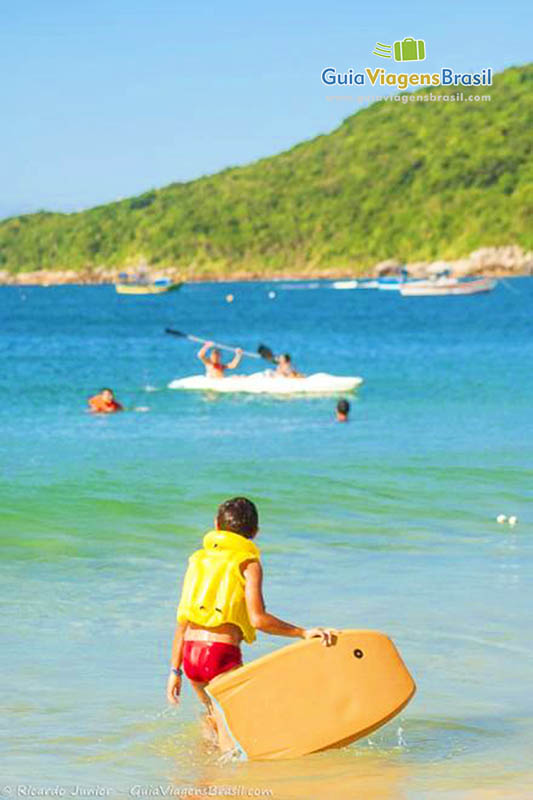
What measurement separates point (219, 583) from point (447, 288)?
139m

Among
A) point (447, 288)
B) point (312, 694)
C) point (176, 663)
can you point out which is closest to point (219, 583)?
point (176, 663)

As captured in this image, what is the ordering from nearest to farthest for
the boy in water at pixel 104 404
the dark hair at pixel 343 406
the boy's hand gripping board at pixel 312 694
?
the boy's hand gripping board at pixel 312 694
the dark hair at pixel 343 406
the boy in water at pixel 104 404

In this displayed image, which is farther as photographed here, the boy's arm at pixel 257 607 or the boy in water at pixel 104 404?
the boy in water at pixel 104 404

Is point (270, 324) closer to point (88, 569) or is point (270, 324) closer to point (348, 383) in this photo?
point (348, 383)

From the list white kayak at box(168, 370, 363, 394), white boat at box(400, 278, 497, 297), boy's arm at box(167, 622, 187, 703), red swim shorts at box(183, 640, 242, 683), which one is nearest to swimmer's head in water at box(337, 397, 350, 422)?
white kayak at box(168, 370, 363, 394)

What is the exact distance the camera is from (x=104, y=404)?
3231cm

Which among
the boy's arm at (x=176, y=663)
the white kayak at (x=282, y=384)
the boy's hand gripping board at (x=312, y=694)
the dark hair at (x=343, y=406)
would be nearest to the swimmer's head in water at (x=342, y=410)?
the dark hair at (x=343, y=406)

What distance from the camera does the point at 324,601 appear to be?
12.7m

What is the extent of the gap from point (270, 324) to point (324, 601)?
285 ft

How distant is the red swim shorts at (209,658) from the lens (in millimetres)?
7715

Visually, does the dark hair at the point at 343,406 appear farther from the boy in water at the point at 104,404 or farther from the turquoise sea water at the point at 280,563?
the boy in water at the point at 104,404

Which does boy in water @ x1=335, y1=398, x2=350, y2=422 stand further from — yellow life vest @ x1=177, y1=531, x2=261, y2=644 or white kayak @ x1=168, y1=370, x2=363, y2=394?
yellow life vest @ x1=177, y1=531, x2=261, y2=644

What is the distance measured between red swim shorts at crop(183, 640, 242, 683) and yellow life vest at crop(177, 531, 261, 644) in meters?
0.12

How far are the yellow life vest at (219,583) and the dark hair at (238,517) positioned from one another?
0.11ft
